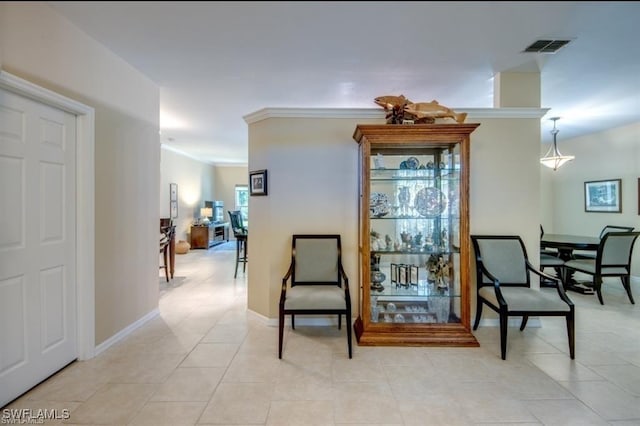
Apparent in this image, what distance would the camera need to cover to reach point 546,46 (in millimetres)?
2869

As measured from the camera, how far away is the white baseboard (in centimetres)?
283

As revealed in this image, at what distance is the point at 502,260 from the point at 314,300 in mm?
1910

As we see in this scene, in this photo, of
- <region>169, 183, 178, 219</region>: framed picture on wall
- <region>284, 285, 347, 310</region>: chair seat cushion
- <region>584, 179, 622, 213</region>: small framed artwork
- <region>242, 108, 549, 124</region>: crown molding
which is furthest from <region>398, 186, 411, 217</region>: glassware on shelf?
<region>169, 183, 178, 219</region>: framed picture on wall

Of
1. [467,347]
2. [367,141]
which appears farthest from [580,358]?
[367,141]

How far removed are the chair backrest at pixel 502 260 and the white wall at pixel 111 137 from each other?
339 centimetres

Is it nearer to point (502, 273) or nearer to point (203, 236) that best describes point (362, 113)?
point (502, 273)

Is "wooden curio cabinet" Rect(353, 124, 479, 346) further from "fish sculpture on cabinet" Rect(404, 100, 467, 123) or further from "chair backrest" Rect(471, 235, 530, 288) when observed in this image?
"chair backrest" Rect(471, 235, 530, 288)

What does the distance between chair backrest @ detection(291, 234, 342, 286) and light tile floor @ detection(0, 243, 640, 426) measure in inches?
21.0

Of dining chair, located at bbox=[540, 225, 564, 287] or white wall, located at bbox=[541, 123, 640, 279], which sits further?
white wall, located at bbox=[541, 123, 640, 279]

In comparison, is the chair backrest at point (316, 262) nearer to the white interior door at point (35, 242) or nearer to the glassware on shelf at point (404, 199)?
the glassware on shelf at point (404, 199)

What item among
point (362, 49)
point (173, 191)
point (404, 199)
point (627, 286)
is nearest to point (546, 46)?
point (362, 49)

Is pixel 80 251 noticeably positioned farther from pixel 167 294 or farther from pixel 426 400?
pixel 426 400

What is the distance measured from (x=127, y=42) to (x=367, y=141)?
86.1 inches

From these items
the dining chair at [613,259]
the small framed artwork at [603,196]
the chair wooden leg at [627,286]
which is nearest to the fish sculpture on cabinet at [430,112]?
the dining chair at [613,259]
